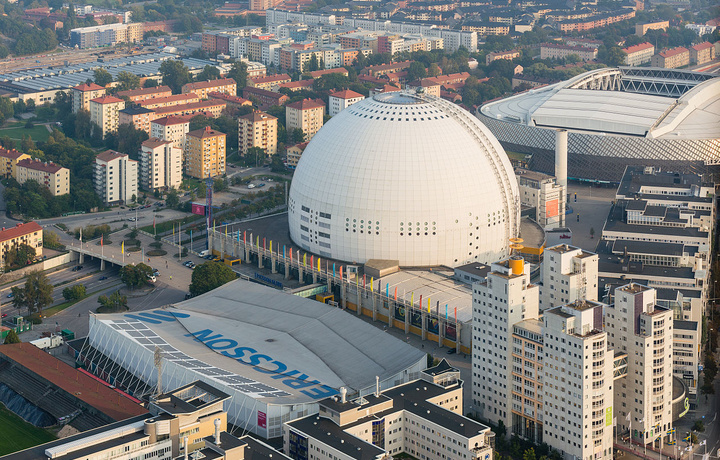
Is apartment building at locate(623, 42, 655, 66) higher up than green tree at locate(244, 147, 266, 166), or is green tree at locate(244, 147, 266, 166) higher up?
A: apartment building at locate(623, 42, 655, 66)

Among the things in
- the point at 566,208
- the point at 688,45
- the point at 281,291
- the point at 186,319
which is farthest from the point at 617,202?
the point at 688,45

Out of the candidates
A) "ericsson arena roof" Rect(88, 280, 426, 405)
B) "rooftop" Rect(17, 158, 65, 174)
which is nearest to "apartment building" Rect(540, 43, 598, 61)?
"rooftop" Rect(17, 158, 65, 174)

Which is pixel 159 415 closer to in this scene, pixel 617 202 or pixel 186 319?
pixel 186 319

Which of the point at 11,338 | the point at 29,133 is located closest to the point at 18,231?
the point at 11,338

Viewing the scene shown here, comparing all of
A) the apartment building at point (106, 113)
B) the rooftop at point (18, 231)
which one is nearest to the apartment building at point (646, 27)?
the apartment building at point (106, 113)

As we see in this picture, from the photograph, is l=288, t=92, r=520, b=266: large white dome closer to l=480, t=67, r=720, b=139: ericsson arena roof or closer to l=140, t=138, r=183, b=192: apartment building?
l=140, t=138, r=183, b=192: apartment building

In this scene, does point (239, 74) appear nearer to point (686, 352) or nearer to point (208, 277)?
point (208, 277)
